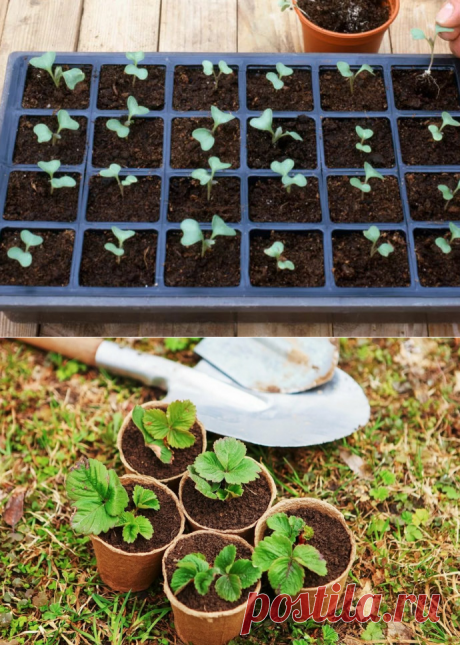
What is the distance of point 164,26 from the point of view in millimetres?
2229

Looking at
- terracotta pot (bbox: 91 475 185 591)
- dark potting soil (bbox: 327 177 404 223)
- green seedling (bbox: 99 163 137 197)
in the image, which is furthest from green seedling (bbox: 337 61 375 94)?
terracotta pot (bbox: 91 475 185 591)

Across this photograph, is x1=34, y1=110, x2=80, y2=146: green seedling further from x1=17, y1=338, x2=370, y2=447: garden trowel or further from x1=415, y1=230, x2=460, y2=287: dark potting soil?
x1=415, y1=230, x2=460, y2=287: dark potting soil

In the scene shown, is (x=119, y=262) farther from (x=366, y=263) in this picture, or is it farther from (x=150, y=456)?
(x=366, y=263)

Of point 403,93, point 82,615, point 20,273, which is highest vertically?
point 403,93

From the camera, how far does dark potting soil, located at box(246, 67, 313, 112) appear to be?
1.94 metres

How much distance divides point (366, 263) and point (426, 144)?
43 centimetres

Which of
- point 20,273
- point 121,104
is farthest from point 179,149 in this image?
point 20,273

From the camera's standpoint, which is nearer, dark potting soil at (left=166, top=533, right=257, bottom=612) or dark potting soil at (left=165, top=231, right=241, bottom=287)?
dark potting soil at (left=166, top=533, right=257, bottom=612)

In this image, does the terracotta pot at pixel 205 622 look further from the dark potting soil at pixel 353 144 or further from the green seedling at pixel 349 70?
the green seedling at pixel 349 70

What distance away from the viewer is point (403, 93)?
1969mm

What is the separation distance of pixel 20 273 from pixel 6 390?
322 mm

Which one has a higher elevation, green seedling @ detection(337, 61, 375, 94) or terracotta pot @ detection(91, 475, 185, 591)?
green seedling @ detection(337, 61, 375, 94)

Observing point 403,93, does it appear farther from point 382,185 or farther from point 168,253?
point 168,253

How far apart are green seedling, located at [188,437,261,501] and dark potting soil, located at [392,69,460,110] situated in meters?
1.12
